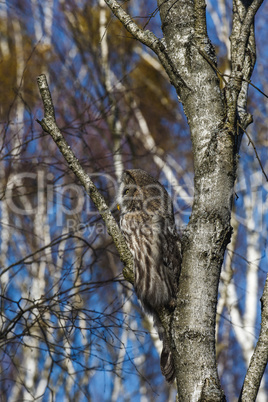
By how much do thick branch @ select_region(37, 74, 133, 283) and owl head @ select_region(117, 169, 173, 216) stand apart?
936mm

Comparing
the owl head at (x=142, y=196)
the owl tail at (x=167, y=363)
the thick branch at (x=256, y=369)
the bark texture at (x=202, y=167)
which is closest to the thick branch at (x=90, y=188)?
the bark texture at (x=202, y=167)

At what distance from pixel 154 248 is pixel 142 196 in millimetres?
568

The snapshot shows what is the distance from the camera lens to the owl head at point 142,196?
3417mm

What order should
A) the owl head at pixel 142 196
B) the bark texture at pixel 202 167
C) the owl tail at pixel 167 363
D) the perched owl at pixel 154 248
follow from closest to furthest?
the bark texture at pixel 202 167
the perched owl at pixel 154 248
the owl tail at pixel 167 363
the owl head at pixel 142 196

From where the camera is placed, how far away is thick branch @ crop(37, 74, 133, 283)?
2.39m

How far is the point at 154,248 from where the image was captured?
10.2 feet

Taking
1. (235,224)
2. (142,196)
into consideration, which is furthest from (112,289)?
(142,196)

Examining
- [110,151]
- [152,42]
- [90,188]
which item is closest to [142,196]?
[90,188]

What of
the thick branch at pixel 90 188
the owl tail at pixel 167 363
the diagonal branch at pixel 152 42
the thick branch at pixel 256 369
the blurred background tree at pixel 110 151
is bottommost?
the thick branch at pixel 256 369

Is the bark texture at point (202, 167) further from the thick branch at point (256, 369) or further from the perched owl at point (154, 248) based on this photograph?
the perched owl at point (154, 248)

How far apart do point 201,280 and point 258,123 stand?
6.58m

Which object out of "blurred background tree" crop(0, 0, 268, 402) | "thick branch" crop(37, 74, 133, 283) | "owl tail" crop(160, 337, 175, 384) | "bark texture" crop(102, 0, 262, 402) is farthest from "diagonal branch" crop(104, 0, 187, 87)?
"blurred background tree" crop(0, 0, 268, 402)

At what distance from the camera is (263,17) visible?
947 centimetres

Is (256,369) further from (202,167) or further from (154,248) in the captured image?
(154,248)
